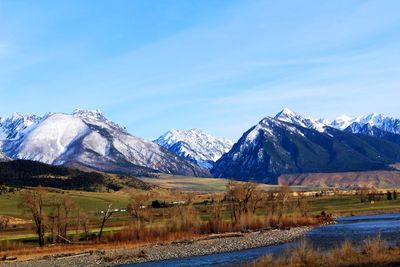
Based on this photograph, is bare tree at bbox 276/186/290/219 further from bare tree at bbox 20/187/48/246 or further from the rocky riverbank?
bare tree at bbox 20/187/48/246

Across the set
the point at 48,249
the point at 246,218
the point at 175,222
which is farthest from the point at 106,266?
the point at 246,218

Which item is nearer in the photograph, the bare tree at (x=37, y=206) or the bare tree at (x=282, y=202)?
the bare tree at (x=37, y=206)

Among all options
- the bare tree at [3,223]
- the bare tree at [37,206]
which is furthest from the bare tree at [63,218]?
the bare tree at [3,223]

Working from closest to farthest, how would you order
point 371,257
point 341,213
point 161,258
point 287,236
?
point 371,257 < point 161,258 < point 287,236 < point 341,213

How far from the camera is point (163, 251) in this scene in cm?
9875

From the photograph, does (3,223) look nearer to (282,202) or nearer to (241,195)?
(241,195)

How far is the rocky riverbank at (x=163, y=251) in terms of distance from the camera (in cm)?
8831

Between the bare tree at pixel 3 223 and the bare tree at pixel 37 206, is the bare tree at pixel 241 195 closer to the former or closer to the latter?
the bare tree at pixel 37 206

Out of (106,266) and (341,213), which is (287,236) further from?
(341,213)

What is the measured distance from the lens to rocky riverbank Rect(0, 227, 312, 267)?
88312mm

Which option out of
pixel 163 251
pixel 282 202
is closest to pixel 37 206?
pixel 163 251

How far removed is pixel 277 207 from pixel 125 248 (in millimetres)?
62583

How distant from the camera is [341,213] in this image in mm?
183750

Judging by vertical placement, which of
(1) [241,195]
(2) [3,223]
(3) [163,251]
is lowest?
(3) [163,251]
